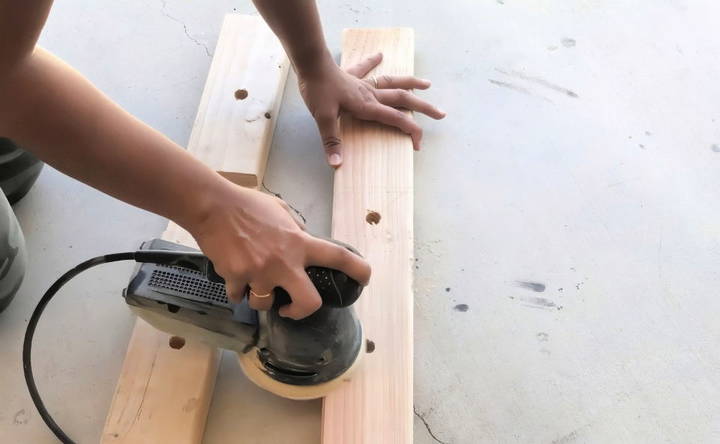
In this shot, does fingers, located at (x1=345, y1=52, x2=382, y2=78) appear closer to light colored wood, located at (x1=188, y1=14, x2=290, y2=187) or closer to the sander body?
light colored wood, located at (x1=188, y1=14, x2=290, y2=187)

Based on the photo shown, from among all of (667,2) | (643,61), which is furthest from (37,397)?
(667,2)

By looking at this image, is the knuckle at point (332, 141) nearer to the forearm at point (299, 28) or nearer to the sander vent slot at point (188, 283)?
the forearm at point (299, 28)

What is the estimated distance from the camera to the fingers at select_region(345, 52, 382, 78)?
4.08 feet

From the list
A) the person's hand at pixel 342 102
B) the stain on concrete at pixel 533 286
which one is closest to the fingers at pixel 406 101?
the person's hand at pixel 342 102

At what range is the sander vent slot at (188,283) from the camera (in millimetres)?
853

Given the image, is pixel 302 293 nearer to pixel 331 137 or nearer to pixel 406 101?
pixel 331 137

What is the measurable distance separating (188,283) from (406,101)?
0.56 m

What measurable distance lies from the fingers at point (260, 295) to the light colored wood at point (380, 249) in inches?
9.2

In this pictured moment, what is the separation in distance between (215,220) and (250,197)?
0.05 meters

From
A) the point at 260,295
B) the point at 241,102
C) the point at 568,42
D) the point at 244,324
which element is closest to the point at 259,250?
the point at 260,295

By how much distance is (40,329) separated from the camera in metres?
1.03

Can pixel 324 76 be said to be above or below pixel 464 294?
above

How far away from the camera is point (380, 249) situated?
1042 millimetres

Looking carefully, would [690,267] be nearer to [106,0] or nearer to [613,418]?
[613,418]
